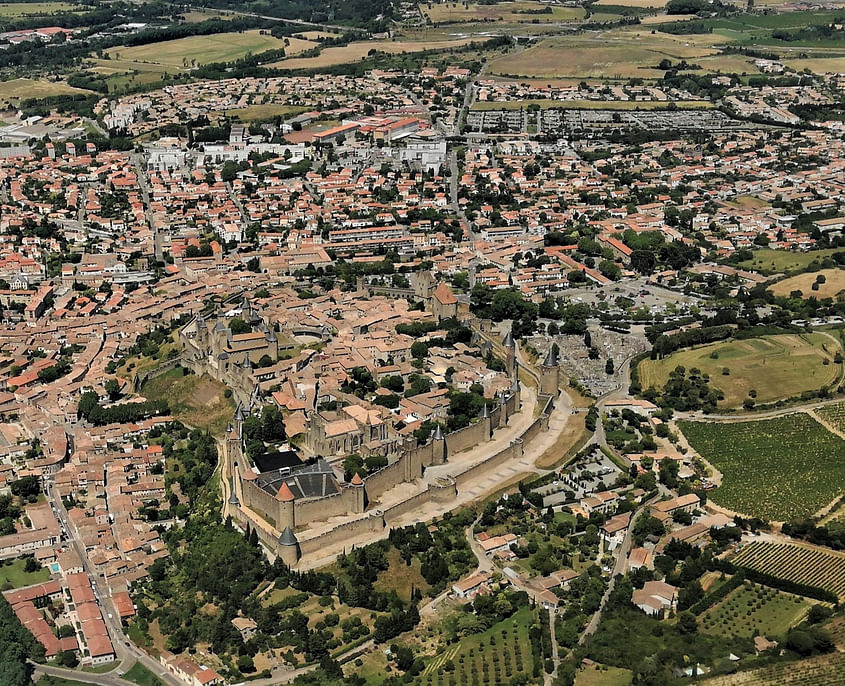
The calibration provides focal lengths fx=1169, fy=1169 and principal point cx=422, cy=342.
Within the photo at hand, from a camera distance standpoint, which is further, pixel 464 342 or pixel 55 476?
pixel 464 342

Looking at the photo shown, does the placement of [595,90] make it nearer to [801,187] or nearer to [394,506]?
[801,187]

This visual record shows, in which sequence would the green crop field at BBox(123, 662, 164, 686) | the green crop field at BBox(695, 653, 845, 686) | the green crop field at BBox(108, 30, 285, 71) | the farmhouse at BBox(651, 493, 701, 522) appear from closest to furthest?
the green crop field at BBox(695, 653, 845, 686) < the green crop field at BBox(123, 662, 164, 686) < the farmhouse at BBox(651, 493, 701, 522) < the green crop field at BBox(108, 30, 285, 71)

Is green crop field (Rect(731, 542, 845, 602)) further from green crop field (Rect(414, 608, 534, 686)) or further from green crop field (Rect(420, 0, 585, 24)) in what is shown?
green crop field (Rect(420, 0, 585, 24))

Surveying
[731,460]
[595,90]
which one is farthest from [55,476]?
[595,90]

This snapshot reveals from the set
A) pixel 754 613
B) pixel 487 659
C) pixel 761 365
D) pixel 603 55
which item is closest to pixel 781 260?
pixel 761 365

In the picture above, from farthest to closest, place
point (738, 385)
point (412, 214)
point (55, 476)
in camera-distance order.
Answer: point (412, 214), point (738, 385), point (55, 476)

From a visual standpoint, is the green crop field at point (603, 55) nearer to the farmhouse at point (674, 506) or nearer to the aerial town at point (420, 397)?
the aerial town at point (420, 397)

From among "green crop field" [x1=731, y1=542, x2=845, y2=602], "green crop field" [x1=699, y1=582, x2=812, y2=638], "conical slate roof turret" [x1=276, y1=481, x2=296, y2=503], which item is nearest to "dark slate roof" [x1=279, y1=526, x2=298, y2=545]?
"conical slate roof turret" [x1=276, y1=481, x2=296, y2=503]

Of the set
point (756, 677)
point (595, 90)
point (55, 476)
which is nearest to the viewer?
point (756, 677)
